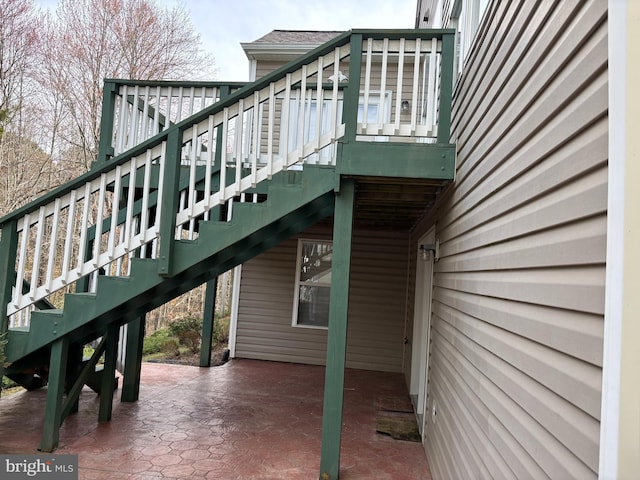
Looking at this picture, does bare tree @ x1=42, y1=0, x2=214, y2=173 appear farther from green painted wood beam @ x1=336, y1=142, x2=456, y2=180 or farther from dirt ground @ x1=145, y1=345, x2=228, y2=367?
green painted wood beam @ x1=336, y1=142, x2=456, y2=180

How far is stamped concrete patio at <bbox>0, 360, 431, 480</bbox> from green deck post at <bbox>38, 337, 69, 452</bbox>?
0.13m

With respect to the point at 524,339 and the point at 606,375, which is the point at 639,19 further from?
the point at 524,339

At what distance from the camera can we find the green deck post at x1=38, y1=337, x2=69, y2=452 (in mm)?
3516

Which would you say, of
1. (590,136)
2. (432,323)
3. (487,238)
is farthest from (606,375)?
(432,323)

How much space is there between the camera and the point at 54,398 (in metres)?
3.55

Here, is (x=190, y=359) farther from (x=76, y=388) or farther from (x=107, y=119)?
(x=107, y=119)

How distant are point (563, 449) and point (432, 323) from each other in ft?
9.66

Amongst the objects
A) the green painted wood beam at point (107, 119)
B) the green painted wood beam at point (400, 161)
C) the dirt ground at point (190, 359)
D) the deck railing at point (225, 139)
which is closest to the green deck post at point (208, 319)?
the dirt ground at point (190, 359)

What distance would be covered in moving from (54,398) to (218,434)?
58.7 inches

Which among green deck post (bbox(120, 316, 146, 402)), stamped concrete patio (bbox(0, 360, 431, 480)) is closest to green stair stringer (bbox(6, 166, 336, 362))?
stamped concrete patio (bbox(0, 360, 431, 480))

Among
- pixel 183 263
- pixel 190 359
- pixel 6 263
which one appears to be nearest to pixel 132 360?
pixel 6 263

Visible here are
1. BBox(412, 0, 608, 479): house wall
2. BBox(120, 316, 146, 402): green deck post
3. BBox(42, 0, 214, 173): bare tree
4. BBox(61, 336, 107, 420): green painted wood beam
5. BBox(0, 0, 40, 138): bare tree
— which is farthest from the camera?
BBox(42, 0, 214, 173): bare tree

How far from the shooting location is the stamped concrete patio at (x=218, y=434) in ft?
11.0

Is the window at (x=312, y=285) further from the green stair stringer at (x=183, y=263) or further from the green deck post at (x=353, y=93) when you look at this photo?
the green deck post at (x=353, y=93)
